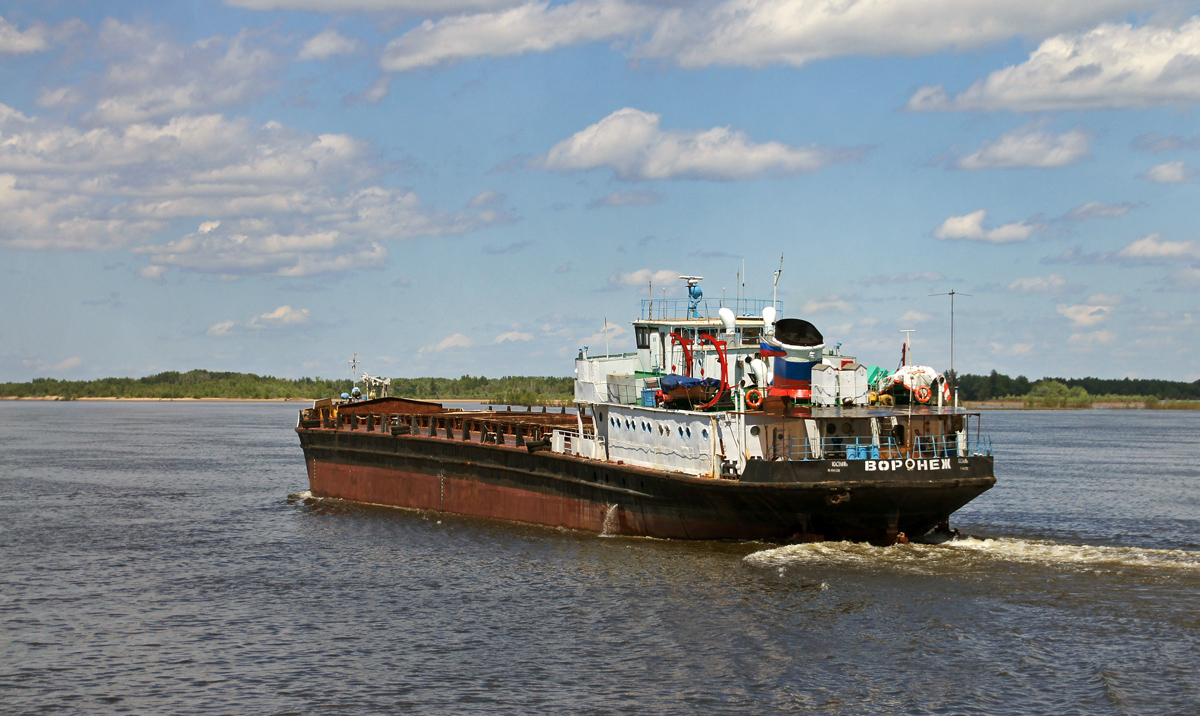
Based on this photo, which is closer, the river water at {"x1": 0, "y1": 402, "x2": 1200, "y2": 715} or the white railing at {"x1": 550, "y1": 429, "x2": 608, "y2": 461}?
the river water at {"x1": 0, "y1": 402, "x2": 1200, "y2": 715}

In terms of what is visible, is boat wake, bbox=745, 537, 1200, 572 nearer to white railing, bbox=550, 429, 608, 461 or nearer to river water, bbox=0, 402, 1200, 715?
river water, bbox=0, 402, 1200, 715

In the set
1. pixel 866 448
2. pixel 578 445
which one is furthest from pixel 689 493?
pixel 578 445

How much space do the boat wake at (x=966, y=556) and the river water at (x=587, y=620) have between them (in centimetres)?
11

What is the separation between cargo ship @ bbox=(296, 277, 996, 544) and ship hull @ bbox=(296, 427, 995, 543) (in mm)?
42

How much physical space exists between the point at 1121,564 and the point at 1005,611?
558 centimetres

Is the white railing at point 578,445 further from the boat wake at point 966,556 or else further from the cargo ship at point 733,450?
the boat wake at point 966,556

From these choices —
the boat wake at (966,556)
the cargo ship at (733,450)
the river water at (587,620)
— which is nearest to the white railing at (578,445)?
the cargo ship at (733,450)

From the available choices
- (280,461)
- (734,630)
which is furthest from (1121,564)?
(280,461)

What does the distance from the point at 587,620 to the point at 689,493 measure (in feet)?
22.0

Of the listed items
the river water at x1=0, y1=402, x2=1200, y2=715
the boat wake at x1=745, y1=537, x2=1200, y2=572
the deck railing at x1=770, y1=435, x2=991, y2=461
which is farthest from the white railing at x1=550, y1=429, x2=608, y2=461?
the boat wake at x1=745, y1=537, x2=1200, y2=572

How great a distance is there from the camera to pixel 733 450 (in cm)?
2716

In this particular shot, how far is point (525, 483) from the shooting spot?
112 feet

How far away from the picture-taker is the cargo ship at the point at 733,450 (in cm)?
2572

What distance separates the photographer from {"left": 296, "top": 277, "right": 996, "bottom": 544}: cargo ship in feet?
84.4
